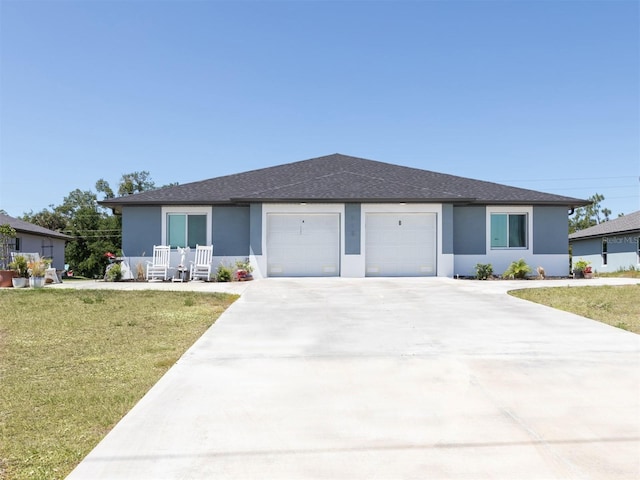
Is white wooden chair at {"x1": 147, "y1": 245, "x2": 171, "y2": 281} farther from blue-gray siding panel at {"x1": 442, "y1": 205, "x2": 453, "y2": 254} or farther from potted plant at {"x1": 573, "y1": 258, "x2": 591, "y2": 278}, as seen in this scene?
potted plant at {"x1": 573, "y1": 258, "x2": 591, "y2": 278}

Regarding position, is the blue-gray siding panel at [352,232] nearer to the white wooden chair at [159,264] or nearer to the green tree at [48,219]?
the white wooden chair at [159,264]

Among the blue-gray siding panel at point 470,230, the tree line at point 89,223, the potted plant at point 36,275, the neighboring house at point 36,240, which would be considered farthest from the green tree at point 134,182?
the blue-gray siding panel at point 470,230

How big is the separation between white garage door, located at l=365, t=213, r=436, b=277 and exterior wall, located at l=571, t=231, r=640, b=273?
17.1m

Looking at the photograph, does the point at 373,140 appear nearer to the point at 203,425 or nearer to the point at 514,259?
the point at 514,259

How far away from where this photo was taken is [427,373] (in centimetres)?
432

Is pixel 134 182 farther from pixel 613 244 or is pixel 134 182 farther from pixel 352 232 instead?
pixel 613 244

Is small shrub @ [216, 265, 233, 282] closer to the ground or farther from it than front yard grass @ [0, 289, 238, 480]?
farther from it

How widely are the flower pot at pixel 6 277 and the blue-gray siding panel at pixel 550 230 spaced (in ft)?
61.1

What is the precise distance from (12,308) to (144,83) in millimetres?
12830

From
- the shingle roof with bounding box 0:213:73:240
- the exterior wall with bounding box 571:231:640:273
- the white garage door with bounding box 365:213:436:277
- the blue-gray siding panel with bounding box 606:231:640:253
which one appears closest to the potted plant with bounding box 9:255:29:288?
the white garage door with bounding box 365:213:436:277

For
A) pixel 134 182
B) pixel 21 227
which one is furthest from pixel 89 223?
pixel 21 227

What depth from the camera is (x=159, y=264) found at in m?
14.8

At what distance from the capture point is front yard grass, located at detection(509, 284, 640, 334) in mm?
7395

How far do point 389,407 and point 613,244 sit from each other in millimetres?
30031
